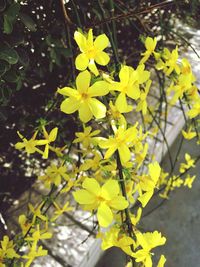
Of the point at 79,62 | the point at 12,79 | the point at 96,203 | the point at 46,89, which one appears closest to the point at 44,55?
the point at 46,89

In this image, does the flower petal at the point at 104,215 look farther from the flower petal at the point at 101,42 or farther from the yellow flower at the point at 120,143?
the flower petal at the point at 101,42

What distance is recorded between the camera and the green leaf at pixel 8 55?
3.23 ft

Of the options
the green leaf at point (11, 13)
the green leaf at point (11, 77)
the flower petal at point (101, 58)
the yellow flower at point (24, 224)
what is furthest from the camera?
the yellow flower at point (24, 224)

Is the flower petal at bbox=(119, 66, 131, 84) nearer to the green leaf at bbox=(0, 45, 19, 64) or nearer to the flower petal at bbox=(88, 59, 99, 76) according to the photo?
the flower petal at bbox=(88, 59, 99, 76)

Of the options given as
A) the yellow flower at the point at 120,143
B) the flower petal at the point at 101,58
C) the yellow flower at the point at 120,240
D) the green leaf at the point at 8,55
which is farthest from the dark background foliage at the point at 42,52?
the yellow flower at the point at 120,240

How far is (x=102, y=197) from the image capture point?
2.58 feet

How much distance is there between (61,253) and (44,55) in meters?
0.77

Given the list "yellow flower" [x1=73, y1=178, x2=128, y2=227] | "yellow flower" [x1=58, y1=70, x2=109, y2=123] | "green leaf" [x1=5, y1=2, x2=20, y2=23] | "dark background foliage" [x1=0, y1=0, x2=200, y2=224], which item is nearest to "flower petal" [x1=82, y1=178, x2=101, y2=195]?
"yellow flower" [x1=73, y1=178, x2=128, y2=227]

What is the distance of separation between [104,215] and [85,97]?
0.21 meters

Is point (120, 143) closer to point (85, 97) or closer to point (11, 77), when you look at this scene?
point (85, 97)

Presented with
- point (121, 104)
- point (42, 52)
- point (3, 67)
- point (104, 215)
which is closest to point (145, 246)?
point (104, 215)

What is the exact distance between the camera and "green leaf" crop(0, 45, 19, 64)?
984mm

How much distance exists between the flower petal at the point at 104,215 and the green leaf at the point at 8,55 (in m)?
0.39

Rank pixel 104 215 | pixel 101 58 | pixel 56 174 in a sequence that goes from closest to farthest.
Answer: pixel 104 215 → pixel 101 58 → pixel 56 174
